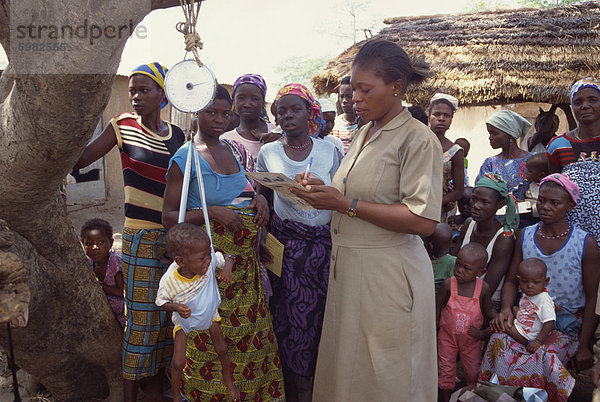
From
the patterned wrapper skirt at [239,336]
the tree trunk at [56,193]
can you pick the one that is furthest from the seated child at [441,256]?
the tree trunk at [56,193]

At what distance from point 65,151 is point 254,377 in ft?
5.21

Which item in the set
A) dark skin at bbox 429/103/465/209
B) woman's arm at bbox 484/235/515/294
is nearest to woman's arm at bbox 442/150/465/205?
dark skin at bbox 429/103/465/209

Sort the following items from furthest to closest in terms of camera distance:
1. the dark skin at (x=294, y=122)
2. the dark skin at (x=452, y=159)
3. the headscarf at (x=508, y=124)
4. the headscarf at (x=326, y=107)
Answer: the headscarf at (x=326, y=107) → the headscarf at (x=508, y=124) → the dark skin at (x=452, y=159) → the dark skin at (x=294, y=122)

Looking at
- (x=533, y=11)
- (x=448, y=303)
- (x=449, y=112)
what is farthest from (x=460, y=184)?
(x=533, y=11)

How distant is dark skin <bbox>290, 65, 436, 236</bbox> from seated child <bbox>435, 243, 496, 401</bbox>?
114 cm

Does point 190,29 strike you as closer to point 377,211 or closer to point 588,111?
point 377,211

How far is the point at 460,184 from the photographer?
13.8 feet

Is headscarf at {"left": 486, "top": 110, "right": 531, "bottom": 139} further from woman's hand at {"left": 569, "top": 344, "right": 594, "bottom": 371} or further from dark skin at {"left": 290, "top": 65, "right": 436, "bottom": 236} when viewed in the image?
dark skin at {"left": 290, "top": 65, "right": 436, "bottom": 236}

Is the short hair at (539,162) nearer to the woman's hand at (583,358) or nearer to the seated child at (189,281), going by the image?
the woman's hand at (583,358)

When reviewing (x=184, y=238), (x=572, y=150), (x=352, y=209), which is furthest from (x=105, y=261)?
(x=572, y=150)

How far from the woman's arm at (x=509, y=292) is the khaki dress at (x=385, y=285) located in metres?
0.94

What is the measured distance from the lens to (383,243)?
7.07 ft

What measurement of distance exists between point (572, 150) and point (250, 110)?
2332 millimetres

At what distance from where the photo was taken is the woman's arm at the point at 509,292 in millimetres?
3000
